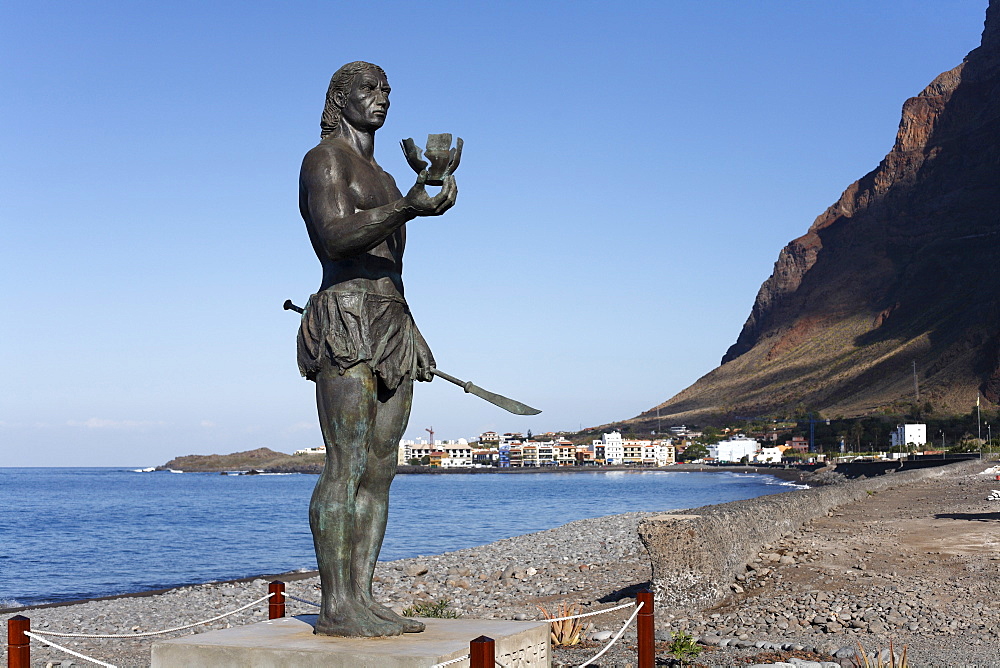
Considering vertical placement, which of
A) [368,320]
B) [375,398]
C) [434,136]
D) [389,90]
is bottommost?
[375,398]

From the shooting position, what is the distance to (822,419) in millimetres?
160625

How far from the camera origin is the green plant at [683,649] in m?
8.41

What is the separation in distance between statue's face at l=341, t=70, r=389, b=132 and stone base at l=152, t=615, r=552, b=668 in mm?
2730

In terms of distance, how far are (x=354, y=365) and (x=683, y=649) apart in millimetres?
4445

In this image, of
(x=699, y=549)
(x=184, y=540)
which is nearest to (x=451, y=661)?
(x=699, y=549)

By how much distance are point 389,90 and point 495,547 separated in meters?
23.2

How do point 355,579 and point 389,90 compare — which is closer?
point 355,579

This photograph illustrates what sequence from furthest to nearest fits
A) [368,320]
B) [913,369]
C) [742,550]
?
[913,369] → [742,550] → [368,320]

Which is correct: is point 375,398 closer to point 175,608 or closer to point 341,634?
point 341,634

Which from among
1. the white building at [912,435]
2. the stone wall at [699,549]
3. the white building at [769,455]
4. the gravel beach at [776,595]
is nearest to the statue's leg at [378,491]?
the gravel beach at [776,595]

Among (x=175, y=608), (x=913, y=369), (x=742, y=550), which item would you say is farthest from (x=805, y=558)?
(x=913, y=369)

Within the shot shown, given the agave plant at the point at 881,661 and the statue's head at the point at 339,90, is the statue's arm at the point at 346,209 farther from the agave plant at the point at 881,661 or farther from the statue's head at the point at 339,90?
the agave plant at the point at 881,661

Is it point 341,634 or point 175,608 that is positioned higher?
point 341,634

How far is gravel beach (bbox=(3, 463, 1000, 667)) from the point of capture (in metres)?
9.11
